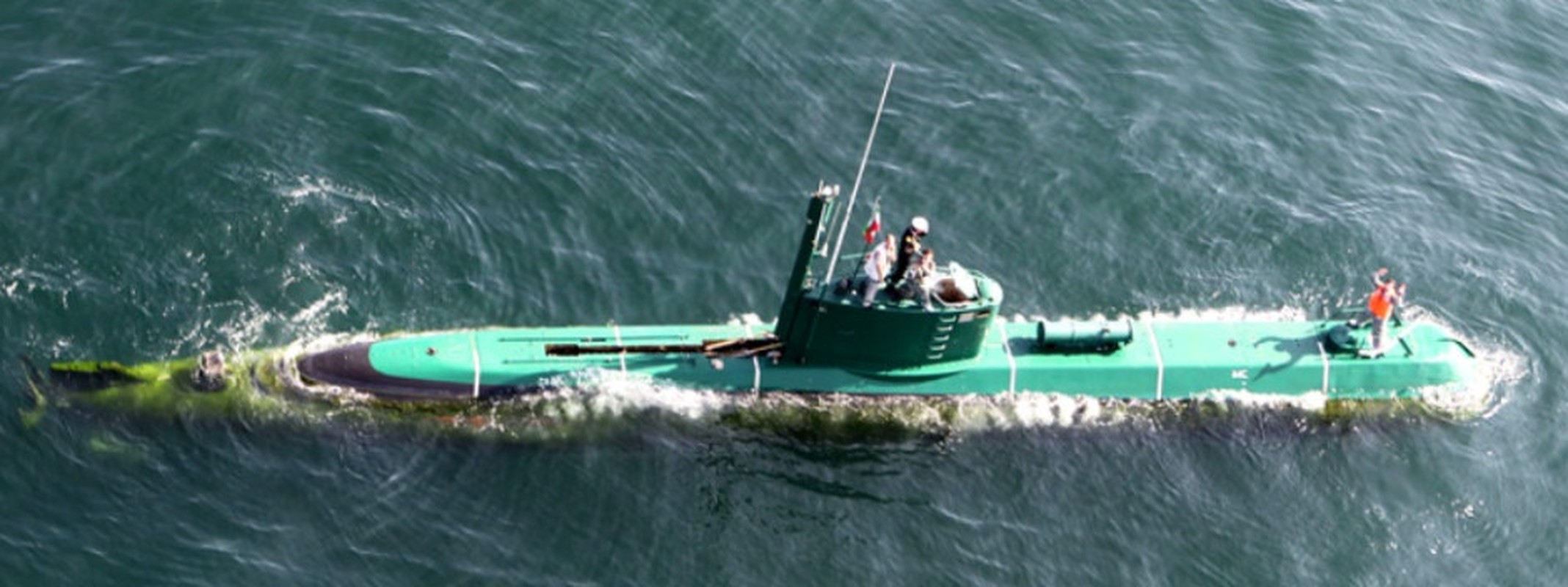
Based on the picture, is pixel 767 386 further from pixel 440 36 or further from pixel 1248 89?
pixel 1248 89

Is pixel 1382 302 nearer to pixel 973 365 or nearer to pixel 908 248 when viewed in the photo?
pixel 973 365

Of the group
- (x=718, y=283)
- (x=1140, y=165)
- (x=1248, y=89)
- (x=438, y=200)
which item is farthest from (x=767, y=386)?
(x=1248, y=89)

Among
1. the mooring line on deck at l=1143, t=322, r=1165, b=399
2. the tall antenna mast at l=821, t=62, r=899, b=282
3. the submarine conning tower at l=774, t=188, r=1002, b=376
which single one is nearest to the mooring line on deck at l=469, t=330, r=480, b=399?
the submarine conning tower at l=774, t=188, r=1002, b=376

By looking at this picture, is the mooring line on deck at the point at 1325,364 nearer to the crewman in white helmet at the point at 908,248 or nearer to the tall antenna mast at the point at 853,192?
the crewman in white helmet at the point at 908,248

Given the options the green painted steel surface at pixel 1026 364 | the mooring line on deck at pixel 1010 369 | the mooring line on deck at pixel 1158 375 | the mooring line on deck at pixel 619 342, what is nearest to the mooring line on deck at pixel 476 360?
the green painted steel surface at pixel 1026 364

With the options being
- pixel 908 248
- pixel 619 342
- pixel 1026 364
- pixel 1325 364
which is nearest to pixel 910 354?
pixel 1026 364
